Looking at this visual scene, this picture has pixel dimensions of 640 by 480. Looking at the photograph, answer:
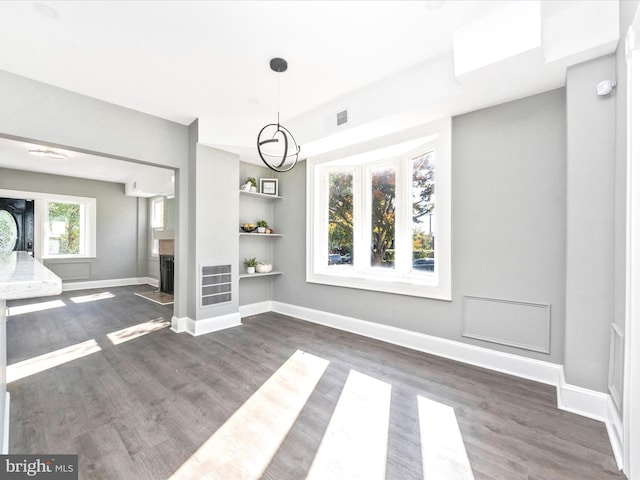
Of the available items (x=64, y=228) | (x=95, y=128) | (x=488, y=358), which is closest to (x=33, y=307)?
(x=64, y=228)

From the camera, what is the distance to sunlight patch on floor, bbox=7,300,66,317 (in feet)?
15.9

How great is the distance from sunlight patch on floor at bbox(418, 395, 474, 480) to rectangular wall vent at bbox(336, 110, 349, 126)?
115 inches

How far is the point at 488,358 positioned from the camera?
111 inches

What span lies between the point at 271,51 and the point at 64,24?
1584 millimetres

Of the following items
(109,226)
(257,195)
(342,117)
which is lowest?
(109,226)

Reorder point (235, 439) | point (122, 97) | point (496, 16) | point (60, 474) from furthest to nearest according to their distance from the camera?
1. point (122, 97)
2. point (496, 16)
3. point (235, 439)
4. point (60, 474)

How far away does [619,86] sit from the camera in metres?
1.89

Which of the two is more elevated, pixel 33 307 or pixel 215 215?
pixel 215 215

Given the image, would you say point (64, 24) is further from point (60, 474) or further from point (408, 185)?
point (408, 185)

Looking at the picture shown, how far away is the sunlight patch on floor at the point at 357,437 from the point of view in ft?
5.17

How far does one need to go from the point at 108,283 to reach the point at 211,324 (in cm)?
566

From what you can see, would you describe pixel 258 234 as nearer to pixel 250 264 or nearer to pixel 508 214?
pixel 250 264

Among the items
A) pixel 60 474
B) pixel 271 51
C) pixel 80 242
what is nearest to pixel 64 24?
pixel 271 51

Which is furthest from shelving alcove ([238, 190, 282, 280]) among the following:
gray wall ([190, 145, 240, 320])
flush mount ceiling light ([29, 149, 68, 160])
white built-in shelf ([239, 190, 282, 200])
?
flush mount ceiling light ([29, 149, 68, 160])
